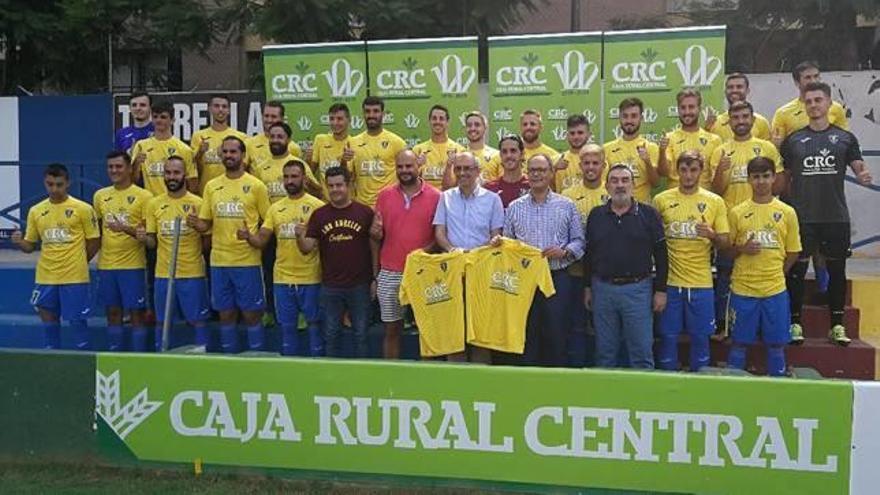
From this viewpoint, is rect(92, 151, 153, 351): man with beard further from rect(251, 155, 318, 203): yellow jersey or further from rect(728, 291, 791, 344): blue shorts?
rect(728, 291, 791, 344): blue shorts

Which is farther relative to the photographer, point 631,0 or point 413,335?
point 631,0

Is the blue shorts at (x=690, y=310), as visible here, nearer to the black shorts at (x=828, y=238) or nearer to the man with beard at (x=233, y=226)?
the black shorts at (x=828, y=238)

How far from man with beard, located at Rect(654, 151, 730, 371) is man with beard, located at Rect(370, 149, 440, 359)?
1897 mm

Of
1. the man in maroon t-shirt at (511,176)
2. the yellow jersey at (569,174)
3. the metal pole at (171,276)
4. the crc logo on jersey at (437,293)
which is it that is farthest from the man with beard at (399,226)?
the metal pole at (171,276)

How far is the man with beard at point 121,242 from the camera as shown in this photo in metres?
8.48

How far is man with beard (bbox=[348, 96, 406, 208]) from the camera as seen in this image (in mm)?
8562

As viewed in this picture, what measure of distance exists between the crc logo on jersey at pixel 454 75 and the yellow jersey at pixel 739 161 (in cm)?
261

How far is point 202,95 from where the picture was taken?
42.7ft

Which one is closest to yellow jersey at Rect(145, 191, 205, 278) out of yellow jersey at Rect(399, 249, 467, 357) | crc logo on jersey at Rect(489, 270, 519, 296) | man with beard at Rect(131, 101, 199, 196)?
man with beard at Rect(131, 101, 199, 196)

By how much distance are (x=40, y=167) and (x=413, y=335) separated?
26.0 feet

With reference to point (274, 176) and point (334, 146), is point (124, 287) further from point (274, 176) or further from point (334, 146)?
point (334, 146)

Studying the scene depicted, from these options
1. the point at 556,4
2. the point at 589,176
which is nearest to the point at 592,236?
the point at 589,176

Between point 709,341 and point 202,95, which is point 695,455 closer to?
point 709,341

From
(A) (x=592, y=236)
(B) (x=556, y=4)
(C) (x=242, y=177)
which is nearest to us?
(A) (x=592, y=236)
